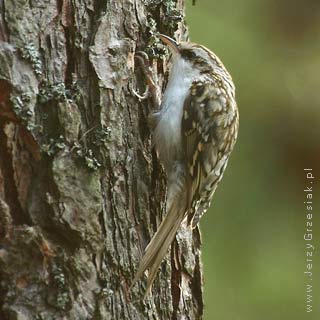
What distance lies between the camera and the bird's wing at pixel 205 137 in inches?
107

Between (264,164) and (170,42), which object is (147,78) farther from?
(264,164)

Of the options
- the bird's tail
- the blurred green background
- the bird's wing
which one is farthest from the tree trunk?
the blurred green background

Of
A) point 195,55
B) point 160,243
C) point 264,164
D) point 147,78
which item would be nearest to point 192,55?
point 195,55

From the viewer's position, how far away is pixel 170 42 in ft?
8.65

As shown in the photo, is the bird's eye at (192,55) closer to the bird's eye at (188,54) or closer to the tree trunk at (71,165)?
the bird's eye at (188,54)

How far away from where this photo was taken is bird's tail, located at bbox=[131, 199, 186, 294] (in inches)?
93.3

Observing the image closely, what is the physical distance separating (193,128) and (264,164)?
52 centimetres

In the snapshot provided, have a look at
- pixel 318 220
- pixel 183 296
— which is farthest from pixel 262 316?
pixel 183 296

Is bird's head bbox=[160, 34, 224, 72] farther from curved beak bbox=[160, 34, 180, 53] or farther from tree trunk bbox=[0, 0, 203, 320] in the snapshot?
tree trunk bbox=[0, 0, 203, 320]

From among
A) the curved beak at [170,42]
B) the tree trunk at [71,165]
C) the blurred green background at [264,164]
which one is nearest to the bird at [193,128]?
the curved beak at [170,42]

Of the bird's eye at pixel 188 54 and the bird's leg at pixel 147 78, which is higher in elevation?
the bird's eye at pixel 188 54

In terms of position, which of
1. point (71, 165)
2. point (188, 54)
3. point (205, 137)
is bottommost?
point (71, 165)

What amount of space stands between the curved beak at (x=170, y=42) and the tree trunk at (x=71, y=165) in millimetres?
142

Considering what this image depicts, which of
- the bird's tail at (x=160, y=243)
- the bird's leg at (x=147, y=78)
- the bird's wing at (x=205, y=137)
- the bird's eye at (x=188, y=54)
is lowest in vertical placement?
the bird's tail at (x=160, y=243)
